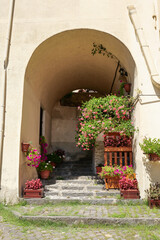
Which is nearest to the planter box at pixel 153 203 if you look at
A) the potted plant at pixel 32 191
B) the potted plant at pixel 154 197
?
the potted plant at pixel 154 197

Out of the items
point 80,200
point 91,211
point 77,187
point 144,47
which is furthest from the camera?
point 77,187

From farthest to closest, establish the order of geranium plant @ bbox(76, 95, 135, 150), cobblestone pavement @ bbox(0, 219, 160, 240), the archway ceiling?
the archway ceiling
geranium plant @ bbox(76, 95, 135, 150)
cobblestone pavement @ bbox(0, 219, 160, 240)

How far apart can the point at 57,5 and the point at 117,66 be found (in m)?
2.88

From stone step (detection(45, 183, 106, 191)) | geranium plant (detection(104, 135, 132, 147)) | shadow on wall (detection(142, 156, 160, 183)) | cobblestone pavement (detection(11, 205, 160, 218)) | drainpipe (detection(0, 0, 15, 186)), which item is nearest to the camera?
cobblestone pavement (detection(11, 205, 160, 218))

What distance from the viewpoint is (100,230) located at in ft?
13.3

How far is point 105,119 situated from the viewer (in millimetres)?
6086

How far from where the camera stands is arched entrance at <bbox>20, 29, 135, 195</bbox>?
20.7 feet

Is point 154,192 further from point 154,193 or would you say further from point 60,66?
point 60,66

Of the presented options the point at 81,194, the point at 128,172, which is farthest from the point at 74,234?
the point at 128,172

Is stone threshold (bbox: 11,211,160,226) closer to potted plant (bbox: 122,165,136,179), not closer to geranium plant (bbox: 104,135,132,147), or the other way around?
potted plant (bbox: 122,165,136,179)

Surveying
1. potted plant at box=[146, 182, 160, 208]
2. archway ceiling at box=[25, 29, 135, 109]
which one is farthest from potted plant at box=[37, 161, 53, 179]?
potted plant at box=[146, 182, 160, 208]

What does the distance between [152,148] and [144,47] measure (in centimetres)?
284

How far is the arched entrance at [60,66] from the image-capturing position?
20.7 feet

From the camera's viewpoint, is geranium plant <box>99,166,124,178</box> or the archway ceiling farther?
the archway ceiling
